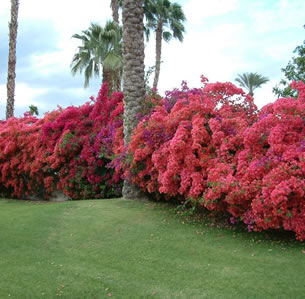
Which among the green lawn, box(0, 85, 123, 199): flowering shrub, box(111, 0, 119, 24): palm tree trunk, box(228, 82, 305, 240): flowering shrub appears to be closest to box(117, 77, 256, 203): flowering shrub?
box(228, 82, 305, 240): flowering shrub

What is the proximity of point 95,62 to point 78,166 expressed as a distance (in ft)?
29.7

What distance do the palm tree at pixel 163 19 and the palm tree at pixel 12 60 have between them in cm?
1253

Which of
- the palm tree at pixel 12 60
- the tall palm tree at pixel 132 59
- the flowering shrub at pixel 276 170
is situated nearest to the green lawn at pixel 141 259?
the flowering shrub at pixel 276 170

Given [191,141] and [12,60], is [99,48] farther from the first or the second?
[191,141]

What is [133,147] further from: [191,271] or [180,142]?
[191,271]

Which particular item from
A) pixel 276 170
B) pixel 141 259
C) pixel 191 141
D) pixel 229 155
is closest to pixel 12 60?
pixel 191 141

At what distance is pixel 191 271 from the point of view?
5.66m

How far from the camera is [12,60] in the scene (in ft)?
62.6

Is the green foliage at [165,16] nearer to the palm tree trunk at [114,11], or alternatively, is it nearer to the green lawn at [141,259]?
the palm tree trunk at [114,11]

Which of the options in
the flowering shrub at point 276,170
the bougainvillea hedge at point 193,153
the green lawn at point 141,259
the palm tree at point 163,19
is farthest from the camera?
the palm tree at point 163,19

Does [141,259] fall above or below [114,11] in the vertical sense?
below

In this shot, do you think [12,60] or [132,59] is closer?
[132,59]

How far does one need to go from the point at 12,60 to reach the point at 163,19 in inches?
566

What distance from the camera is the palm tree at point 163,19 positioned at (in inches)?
1169
